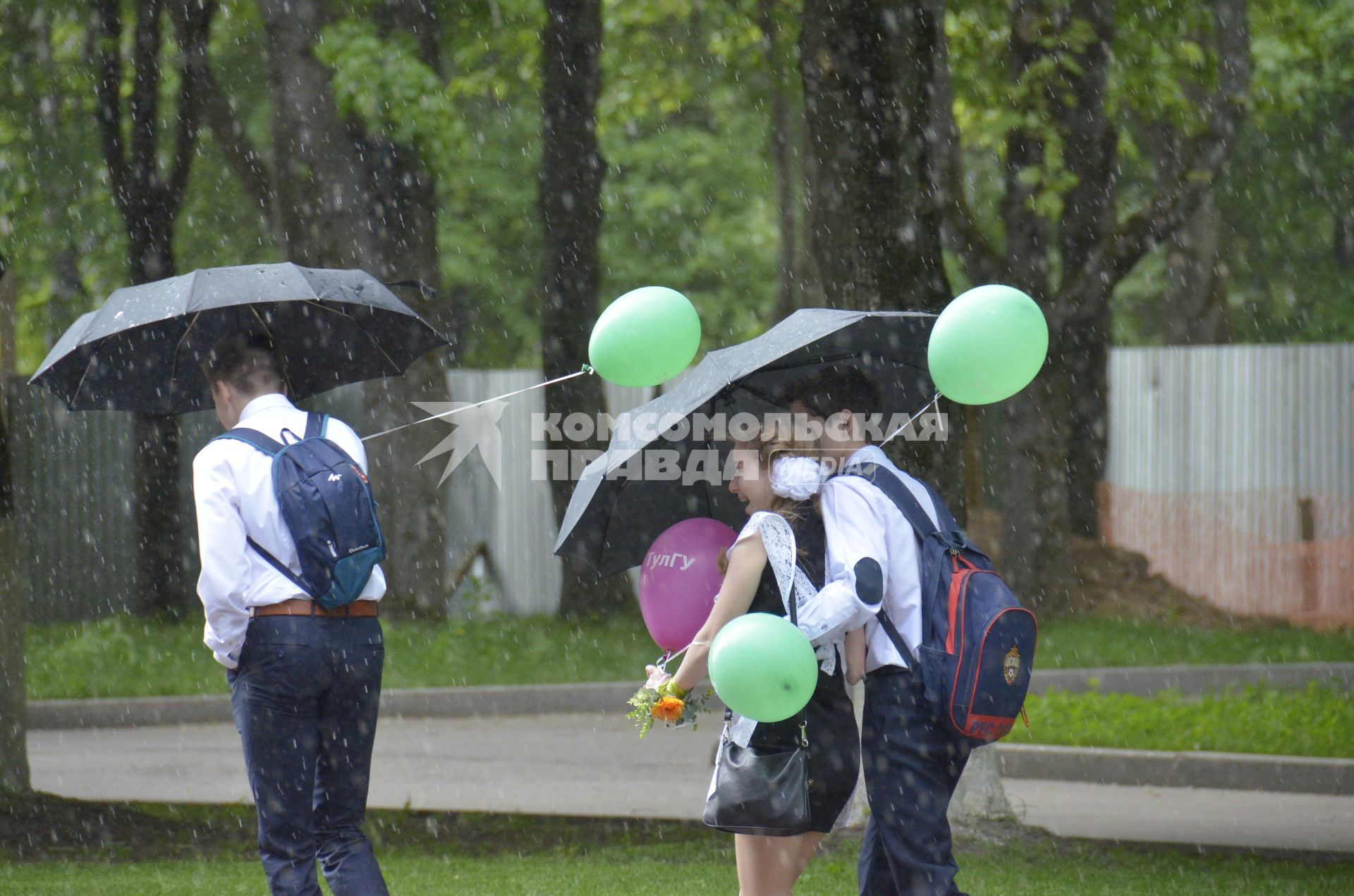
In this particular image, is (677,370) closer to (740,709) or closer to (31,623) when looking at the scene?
(740,709)

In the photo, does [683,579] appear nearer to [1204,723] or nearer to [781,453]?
[781,453]

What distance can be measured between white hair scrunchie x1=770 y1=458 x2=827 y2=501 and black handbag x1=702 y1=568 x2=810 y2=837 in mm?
279

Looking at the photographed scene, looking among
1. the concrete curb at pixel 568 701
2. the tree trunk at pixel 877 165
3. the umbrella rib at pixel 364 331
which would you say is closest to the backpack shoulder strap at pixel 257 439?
the umbrella rib at pixel 364 331

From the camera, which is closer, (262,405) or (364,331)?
(262,405)

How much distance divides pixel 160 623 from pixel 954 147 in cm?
931

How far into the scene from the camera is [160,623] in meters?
15.7

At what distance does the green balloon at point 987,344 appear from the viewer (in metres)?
4.27

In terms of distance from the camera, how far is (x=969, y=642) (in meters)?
3.89

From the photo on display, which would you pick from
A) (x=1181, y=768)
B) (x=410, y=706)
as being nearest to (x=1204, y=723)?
(x=1181, y=768)

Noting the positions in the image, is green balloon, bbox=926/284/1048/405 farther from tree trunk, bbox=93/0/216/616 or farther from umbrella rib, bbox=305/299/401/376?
tree trunk, bbox=93/0/216/616

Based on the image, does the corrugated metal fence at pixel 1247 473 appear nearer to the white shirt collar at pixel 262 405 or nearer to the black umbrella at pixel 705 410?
the black umbrella at pixel 705 410

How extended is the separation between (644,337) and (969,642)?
143 cm

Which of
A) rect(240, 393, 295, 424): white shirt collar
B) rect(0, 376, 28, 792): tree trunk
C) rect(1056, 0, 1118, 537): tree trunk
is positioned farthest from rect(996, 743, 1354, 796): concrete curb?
rect(240, 393, 295, 424): white shirt collar

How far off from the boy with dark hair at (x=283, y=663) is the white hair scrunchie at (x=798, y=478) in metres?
1.21
